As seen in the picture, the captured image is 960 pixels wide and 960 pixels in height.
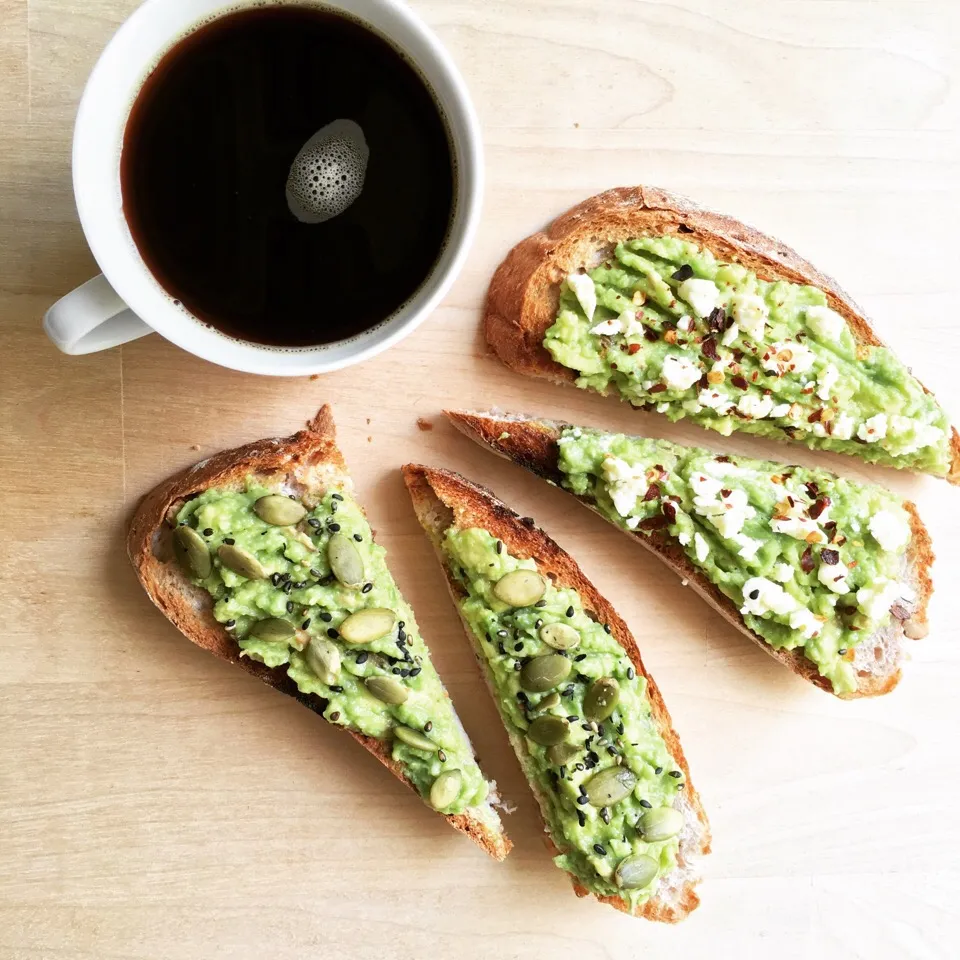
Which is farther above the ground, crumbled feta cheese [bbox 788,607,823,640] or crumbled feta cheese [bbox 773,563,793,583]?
crumbled feta cheese [bbox 773,563,793,583]

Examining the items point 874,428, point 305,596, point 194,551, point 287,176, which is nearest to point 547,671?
point 305,596

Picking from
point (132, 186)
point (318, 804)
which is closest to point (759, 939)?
point (318, 804)

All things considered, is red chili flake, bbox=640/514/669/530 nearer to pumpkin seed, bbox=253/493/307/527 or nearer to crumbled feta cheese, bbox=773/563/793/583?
crumbled feta cheese, bbox=773/563/793/583

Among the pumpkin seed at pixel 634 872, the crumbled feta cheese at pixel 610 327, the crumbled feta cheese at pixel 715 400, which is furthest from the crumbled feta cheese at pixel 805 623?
the crumbled feta cheese at pixel 610 327

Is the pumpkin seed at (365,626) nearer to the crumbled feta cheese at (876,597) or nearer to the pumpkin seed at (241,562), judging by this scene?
the pumpkin seed at (241,562)

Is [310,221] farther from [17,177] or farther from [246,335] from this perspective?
[17,177]

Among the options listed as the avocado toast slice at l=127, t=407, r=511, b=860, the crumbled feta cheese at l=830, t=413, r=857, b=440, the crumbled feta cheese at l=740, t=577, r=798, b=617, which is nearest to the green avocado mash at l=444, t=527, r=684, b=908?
the avocado toast slice at l=127, t=407, r=511, b=860
